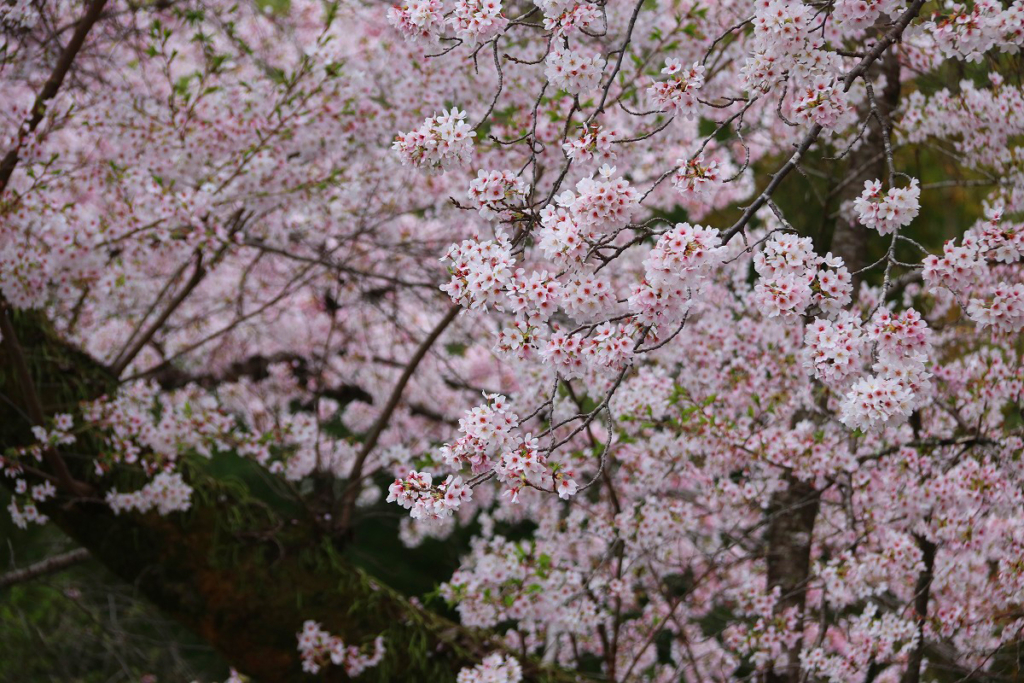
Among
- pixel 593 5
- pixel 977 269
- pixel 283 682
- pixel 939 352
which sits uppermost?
pixel 939 352

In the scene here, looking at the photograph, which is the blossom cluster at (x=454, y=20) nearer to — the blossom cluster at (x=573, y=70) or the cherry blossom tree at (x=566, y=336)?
the cherry blossom tree at (x=566, y=336)

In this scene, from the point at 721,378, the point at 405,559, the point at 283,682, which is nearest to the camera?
the point at 283,682

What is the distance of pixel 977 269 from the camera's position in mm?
1742

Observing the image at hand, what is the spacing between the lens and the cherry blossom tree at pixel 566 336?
5.89 ft

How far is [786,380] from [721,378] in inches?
11.6

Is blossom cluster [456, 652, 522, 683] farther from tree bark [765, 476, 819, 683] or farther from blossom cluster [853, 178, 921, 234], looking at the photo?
blossom cluster [853, 178, 921, 234]

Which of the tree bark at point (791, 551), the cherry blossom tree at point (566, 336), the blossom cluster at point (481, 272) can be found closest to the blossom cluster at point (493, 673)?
the cherry blossom tree at point (566, 336)

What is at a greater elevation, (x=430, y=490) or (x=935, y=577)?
(x=935, y=577)

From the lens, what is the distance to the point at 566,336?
185 cm

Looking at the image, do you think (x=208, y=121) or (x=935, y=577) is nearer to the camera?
(x=935, y=577)

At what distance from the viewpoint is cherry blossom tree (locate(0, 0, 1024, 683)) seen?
70.6 inches

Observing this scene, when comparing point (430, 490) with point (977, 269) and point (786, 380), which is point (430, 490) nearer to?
point (977, 269)

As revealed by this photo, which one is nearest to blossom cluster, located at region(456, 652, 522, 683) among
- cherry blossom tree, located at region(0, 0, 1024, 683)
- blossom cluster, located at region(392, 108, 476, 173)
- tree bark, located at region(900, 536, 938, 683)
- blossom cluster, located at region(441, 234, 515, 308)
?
cherry blossom tree, located at region(0, 0, 1024, 683)

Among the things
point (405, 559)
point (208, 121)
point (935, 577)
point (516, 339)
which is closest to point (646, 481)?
point (935, 577)
